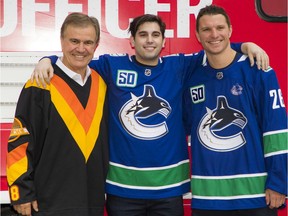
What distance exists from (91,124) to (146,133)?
300 millimetres

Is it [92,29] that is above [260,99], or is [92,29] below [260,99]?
above

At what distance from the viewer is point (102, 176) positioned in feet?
7.82

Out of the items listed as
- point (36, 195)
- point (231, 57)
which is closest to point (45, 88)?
point (36, 195)

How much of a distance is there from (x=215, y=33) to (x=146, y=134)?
25.4 inches

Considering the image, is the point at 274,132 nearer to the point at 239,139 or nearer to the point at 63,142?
the point at 239,139

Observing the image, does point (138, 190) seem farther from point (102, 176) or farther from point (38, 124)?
point (38, 124)

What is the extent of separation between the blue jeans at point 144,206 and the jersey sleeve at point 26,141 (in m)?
0.47

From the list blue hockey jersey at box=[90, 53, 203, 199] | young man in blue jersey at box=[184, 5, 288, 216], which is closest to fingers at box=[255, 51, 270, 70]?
young man in blue jersey at box=[184, 5, 288, 216]

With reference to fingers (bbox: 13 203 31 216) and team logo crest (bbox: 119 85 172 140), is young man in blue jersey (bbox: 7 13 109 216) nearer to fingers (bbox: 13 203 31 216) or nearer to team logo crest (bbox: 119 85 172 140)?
fingers (bbox: 13 203 31 216)

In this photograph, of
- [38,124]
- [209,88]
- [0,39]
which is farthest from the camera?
[0,39]

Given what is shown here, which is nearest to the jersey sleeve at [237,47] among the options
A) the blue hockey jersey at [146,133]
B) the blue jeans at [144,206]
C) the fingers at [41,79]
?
the blue hockey jersey at [146,133]

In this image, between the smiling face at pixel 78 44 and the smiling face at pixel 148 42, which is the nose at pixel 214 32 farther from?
the smiling face at pixel 78 44

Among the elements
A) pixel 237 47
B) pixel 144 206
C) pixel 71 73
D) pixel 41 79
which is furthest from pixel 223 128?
pixel 41 79

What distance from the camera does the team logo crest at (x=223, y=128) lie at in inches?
92.4
